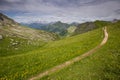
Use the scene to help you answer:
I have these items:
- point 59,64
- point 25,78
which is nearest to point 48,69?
point 59,64

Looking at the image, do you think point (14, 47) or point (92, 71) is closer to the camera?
point (92, 71)

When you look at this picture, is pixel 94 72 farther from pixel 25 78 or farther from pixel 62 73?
pixel 25 78

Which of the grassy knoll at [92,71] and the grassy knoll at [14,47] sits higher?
the grassy knoll at [92,71]

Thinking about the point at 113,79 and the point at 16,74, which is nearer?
the point at 113,79

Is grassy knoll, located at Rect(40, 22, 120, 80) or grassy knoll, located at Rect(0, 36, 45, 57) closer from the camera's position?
grassy knoll, located at Rect(40, 22, 120, 80)

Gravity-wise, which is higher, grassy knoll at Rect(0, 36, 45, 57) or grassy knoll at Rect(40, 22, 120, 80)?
grassy knoll at Rect(40, 22, 120, 80)

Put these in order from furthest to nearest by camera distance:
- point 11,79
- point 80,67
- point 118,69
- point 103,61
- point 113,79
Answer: point 103,61
point 80,67
point 118,69
point 11,79
point 113,79

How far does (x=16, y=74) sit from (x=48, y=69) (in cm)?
565

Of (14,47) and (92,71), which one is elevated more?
(92,71)

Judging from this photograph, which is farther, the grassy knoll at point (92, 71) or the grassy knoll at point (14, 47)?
the grassy knoll at point (14, 47)

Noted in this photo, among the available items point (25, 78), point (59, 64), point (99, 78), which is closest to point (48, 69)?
point (59, 64)

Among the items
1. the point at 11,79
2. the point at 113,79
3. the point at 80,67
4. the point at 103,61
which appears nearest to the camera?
the point at 113,79

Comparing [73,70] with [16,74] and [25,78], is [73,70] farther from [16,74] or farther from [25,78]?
[16,74]

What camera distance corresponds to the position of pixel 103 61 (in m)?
26.2
